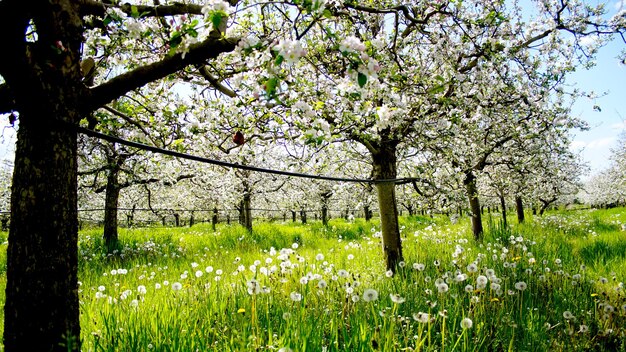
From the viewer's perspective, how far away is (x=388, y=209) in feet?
20.9

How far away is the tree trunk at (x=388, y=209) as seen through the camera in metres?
6.32

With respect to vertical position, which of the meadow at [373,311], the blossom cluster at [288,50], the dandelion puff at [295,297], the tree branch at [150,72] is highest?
the tree branch at [150,72]

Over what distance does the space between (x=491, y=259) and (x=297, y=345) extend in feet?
14.7

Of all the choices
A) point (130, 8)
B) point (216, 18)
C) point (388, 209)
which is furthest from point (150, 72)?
point (388, 209)

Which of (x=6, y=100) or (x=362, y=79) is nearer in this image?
(x=362, y=79)

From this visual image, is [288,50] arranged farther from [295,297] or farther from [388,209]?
[388,209]

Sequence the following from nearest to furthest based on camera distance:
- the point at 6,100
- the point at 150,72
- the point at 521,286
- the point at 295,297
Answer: the point at 6,100
the point at 150,72
the point at 295,297
the point at 521,286

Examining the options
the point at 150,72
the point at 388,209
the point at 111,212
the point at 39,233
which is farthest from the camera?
the point at 111,212

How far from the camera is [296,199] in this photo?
30.3m

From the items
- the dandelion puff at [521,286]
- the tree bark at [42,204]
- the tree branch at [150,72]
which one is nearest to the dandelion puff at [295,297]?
the tree bark at [42,204]

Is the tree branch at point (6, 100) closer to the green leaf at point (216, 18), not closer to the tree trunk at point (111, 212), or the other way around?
the green leaf at point (216, 18)

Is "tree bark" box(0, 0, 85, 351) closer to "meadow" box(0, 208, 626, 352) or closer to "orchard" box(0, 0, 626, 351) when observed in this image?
"orchard" box(0, 0, 626, 351)

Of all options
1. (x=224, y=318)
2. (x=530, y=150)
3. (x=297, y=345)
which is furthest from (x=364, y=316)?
(x=530, y=150)

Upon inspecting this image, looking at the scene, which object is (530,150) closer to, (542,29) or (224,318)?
(542,29)
